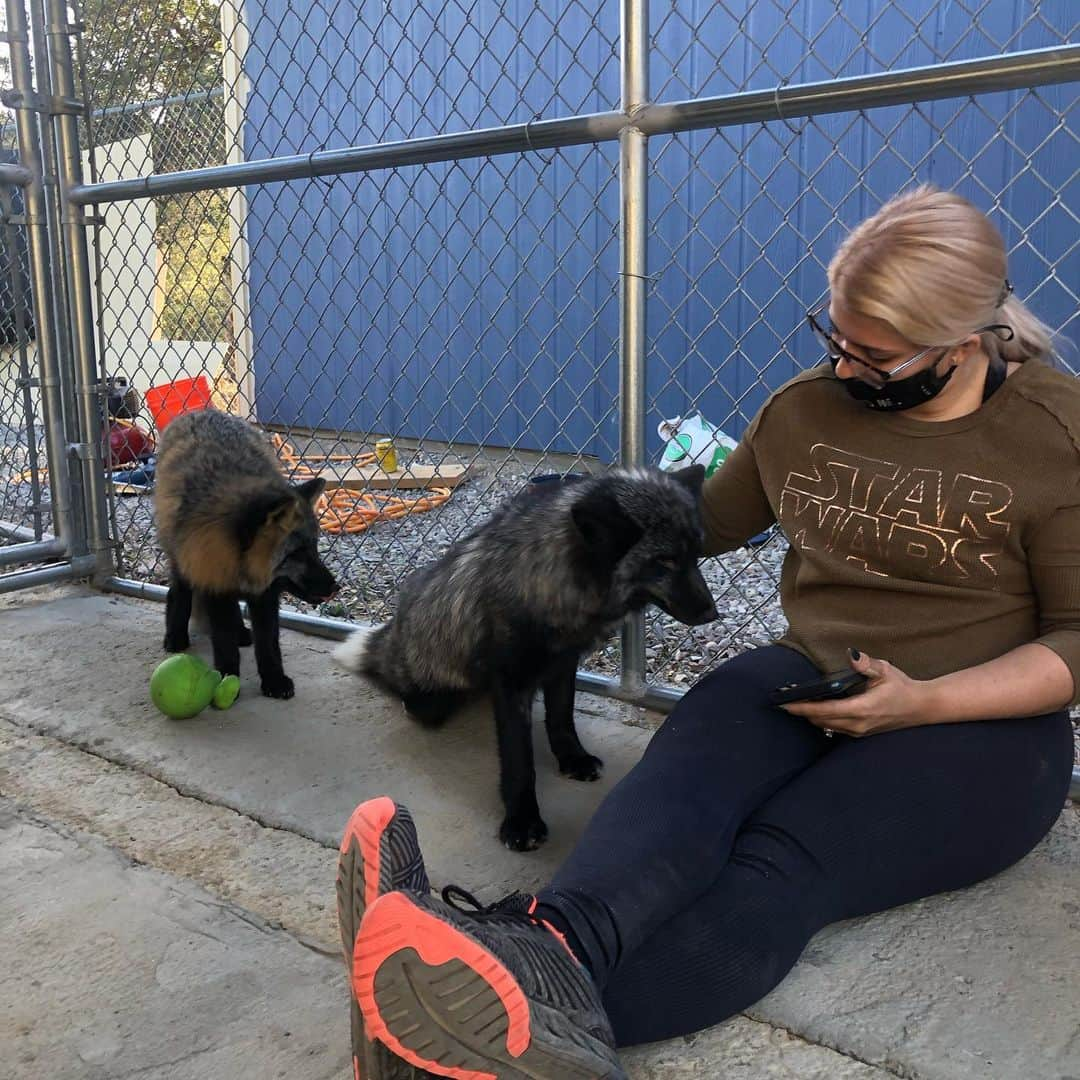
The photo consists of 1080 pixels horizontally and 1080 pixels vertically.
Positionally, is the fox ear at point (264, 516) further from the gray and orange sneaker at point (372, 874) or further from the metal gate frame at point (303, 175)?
the gray and orange sneaker at point (372, 874)

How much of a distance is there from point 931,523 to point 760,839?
72 cm

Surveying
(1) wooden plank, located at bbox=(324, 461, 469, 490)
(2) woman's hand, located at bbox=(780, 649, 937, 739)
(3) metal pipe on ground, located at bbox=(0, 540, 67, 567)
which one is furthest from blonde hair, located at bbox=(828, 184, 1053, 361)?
(1) wooden plank, located at bbox=(324, 461, 469, 490)

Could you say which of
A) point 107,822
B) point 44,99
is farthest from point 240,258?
point 107,822

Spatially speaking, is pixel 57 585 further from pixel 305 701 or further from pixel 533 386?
pixel 533 386

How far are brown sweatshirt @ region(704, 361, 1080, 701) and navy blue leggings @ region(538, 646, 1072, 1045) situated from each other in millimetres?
191

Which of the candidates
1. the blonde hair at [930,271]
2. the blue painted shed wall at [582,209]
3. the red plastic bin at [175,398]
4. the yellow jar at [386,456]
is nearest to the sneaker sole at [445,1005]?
the blonde hair at [930,271]

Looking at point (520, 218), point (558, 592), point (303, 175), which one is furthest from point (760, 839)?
point (520, 218)

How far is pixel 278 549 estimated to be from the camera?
3.39 meters

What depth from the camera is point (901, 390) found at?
6.27 ft

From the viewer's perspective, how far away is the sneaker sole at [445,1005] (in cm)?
126

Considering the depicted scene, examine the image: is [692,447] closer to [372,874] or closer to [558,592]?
[558,592]

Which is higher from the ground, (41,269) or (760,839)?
(41,269)

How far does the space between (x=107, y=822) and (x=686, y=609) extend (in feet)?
5.08

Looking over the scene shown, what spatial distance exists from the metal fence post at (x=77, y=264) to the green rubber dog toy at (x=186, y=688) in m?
1.58
